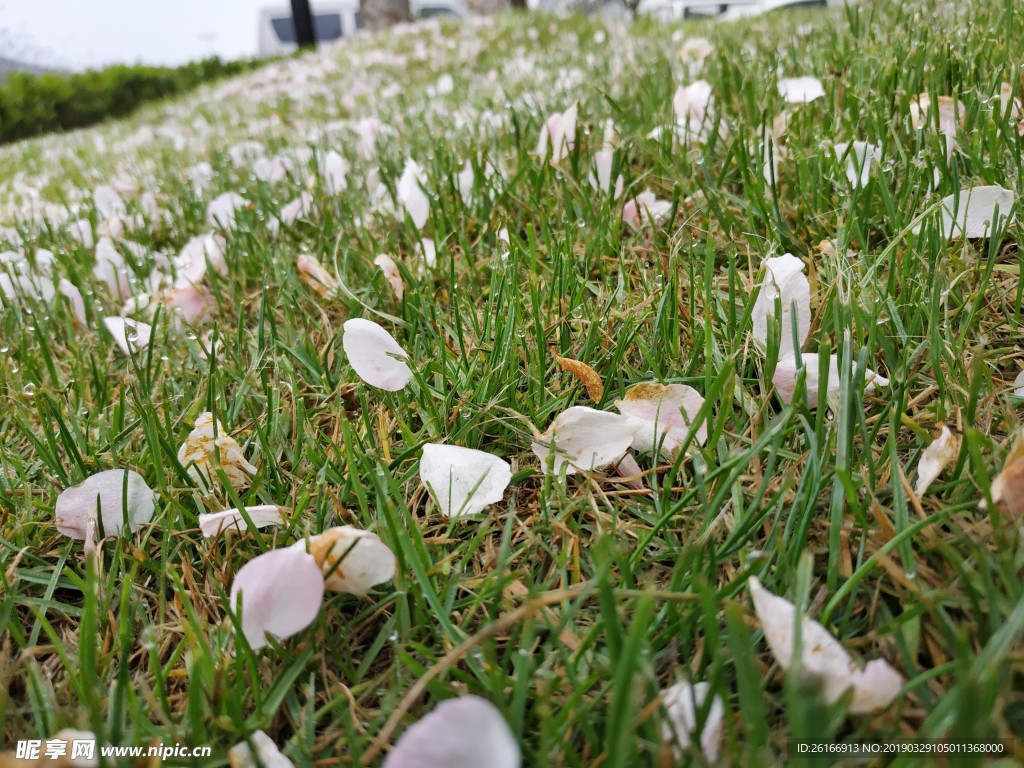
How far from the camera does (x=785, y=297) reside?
92cm

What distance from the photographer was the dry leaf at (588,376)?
0.94 meters

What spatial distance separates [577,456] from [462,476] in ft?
0.51

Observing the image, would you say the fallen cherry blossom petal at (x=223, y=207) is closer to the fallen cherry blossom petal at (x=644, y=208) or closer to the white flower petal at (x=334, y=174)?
the white flower petal at (x=334, y=174)

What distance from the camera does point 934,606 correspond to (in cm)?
59

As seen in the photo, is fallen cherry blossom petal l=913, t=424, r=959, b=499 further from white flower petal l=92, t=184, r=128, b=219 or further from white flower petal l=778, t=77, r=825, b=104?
white flower petal l=92, t=184, r=128, b=219

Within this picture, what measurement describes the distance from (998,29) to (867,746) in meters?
2.05

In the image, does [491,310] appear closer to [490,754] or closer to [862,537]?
[862,537]

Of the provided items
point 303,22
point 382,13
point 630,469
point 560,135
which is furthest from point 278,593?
point 303,22

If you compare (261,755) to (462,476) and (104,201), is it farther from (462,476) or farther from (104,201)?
(104,201)

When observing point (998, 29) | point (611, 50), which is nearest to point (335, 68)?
point (611, 50)

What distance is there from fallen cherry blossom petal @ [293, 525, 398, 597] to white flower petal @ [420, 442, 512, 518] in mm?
129

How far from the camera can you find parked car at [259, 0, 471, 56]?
16266mm

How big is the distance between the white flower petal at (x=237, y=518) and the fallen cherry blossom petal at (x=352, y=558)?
119mm

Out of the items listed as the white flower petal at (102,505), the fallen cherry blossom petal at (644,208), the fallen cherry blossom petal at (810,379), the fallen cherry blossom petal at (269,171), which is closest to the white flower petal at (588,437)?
the fallen cherry blossom petal at (810,379)
